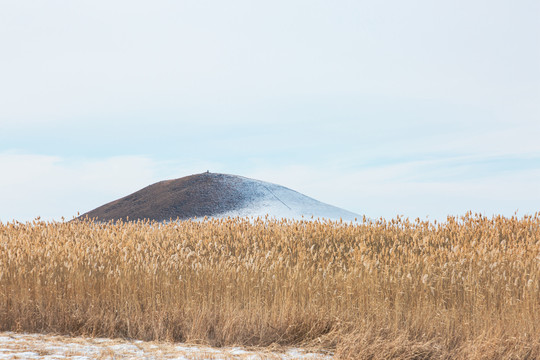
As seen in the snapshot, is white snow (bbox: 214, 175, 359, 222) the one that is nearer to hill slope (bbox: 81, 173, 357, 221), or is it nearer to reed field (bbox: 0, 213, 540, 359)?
hill slope (bbox: 81, 173, 357, 221)

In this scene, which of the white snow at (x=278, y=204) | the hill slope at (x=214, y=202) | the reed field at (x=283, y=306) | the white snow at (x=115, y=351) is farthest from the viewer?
the hill slope at (x=214, y=202)

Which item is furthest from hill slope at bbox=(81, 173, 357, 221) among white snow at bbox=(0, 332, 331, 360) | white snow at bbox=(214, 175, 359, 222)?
white snow at bbox=(0, 332, 331, 360)

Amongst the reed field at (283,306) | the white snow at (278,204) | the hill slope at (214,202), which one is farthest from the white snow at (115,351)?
the white snow at (278,204)

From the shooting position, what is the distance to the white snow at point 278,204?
18797 millimetres

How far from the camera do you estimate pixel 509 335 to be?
4777 millimetres

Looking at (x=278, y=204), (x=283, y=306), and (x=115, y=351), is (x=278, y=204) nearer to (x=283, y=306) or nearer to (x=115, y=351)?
(x=283, y=306)

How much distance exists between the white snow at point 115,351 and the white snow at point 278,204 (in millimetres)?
13750

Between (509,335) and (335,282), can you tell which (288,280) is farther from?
(509,335)

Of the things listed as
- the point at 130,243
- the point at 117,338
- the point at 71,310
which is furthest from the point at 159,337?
the point at 130,243

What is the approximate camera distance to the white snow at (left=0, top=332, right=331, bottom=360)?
3934mm

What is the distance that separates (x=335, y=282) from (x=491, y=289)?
1.63 metres

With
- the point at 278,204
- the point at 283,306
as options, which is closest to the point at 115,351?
the point at 283,306

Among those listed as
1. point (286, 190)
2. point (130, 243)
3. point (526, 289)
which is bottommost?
point (526, 289)

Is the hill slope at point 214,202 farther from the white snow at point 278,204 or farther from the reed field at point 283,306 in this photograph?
the reed field at point 283,306
